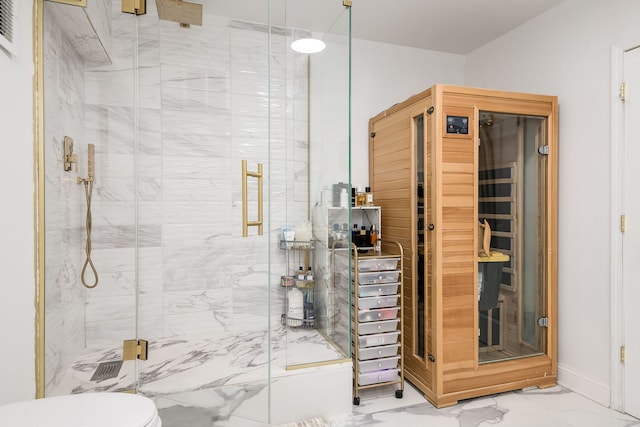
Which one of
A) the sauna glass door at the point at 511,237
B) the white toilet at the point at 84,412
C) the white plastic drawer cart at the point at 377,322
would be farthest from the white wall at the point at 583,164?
the white toilet at the point at 84,412

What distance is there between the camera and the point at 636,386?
6.97 feet

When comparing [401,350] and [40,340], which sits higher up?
[40,340]

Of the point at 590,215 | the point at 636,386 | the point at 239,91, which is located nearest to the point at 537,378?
the point at 636,386

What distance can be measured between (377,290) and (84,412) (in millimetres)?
1676

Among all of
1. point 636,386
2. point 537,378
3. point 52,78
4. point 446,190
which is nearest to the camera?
point 52,78

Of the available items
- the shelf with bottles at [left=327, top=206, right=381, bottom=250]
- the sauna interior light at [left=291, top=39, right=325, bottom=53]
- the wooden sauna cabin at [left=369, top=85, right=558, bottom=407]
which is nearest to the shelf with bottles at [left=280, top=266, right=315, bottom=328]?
the shelf with bottles at [left=327, top=206, right=381, bottom=250]

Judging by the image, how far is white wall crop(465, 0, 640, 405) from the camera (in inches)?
89.4

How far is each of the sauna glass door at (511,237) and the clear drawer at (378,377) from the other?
0.59 m

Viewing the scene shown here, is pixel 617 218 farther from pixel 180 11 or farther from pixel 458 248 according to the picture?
pixel 180 11

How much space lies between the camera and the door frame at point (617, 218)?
86.4 inches

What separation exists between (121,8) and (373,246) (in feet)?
6.59

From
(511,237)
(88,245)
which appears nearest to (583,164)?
(511,237)

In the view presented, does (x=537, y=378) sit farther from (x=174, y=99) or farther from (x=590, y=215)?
(x=174, y=99)

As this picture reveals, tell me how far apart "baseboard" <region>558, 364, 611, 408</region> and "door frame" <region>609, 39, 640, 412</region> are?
0.04m
